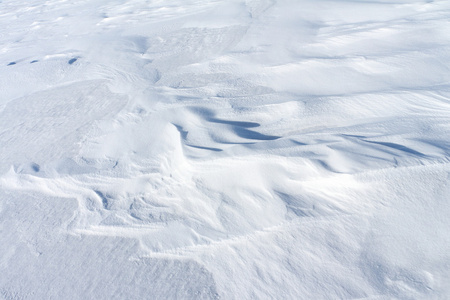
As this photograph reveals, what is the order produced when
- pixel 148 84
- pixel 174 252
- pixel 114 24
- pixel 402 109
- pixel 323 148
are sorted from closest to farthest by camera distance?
1. pixel 174 252
2. pixel 323 148
3. pixel 402 109
4. pixel 148 84
5. pixel 114 24

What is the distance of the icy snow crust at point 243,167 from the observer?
1.16 m

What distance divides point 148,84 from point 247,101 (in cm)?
78

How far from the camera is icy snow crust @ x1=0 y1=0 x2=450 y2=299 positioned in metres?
1.16

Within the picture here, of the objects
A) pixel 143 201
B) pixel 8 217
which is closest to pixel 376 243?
pixel 143 201

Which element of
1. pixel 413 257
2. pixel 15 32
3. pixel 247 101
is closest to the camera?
pixel 413 257

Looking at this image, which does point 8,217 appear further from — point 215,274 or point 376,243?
point 376,243

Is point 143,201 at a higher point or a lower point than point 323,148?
lower

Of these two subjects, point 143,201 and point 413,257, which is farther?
point 143,201

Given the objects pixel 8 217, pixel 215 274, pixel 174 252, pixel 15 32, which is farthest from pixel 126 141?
pixel 15 32

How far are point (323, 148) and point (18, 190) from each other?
4.73ft

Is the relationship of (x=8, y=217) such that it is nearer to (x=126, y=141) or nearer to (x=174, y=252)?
(x=126, y=141)

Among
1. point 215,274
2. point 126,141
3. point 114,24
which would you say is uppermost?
point 114,24

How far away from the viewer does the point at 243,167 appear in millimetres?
1479

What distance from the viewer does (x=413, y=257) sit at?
1090 mm
